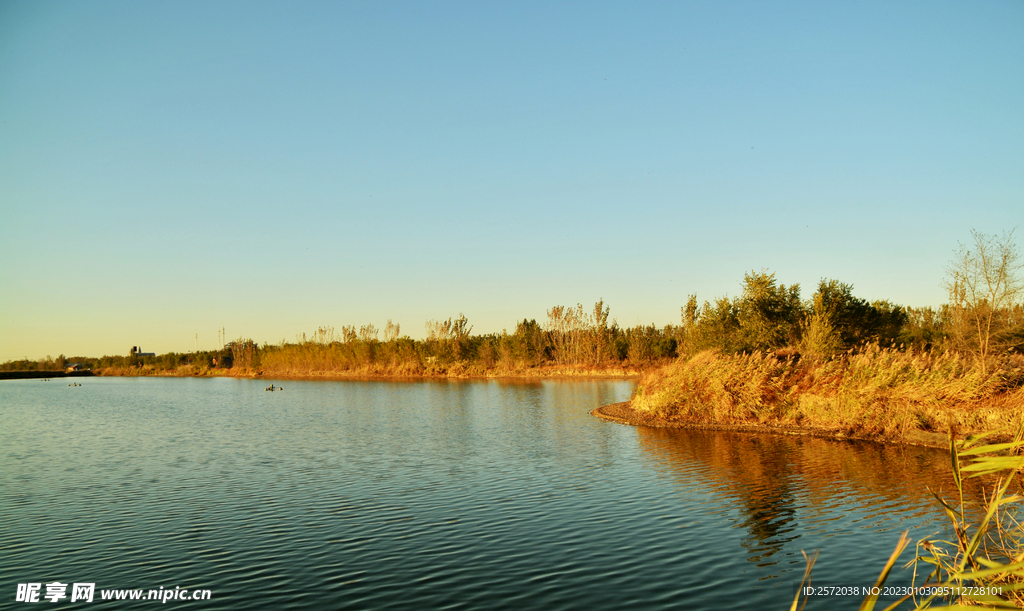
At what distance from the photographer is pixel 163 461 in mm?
21031

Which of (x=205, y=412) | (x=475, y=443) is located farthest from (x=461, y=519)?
(x=205, y=412)

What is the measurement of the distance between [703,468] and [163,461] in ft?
59.8

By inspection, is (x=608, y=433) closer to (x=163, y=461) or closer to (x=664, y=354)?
(x=163, y=461)

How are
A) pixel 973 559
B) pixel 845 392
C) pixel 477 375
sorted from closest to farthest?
pixel 973 559 → pixel 845 392 → pixel 477 375

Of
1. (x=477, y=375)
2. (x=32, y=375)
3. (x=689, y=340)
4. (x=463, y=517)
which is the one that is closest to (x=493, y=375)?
(x=477, y=375)

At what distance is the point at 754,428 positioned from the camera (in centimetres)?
2644

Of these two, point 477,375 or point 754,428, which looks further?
point 477,375

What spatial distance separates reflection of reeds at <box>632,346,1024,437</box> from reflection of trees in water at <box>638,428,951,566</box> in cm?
184

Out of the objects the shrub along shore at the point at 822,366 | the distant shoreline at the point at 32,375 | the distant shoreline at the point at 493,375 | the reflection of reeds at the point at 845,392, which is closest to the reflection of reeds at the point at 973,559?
the shrub along shore at the point at 822,366

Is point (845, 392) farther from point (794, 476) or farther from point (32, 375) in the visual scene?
point (32, 375)

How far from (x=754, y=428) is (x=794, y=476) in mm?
9790

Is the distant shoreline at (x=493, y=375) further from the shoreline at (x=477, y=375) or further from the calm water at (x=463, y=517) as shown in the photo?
the calm water at (x=463, y=517)

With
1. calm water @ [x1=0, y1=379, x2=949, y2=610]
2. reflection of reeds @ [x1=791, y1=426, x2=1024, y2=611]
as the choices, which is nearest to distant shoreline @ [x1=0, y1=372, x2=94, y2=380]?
calm water @ [x1=0, y1=379, x2=949, y2=610]

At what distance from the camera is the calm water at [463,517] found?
9.62 m
